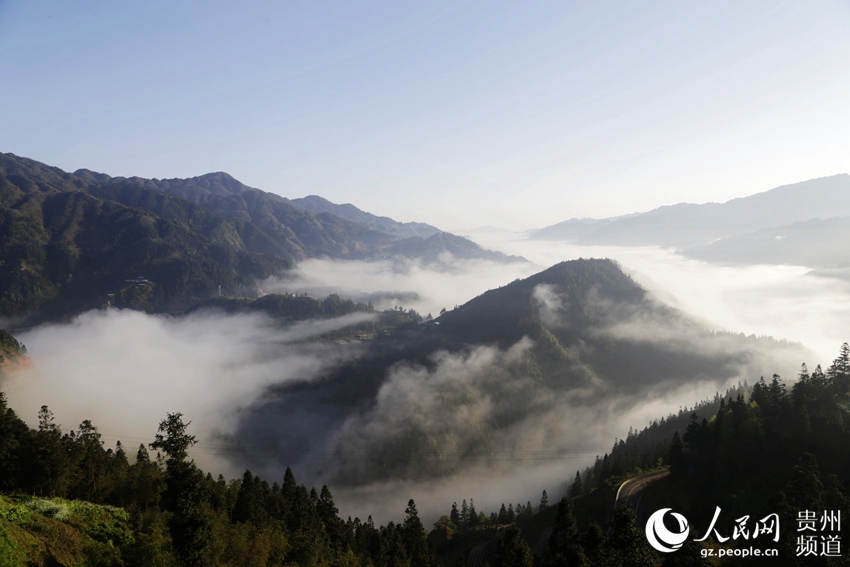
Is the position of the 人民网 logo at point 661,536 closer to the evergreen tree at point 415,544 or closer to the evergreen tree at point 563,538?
the evergreen tree at point 563,538

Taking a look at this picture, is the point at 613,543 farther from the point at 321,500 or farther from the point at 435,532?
the point at 435,532

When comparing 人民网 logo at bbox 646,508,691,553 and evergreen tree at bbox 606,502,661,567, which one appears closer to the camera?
evergreen tree at bbox 606,502,661,567

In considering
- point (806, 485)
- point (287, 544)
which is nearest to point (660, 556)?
point (806, 485)

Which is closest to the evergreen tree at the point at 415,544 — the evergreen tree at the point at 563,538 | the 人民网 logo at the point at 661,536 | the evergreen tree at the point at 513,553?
the evergreen tree at the point at 513,553

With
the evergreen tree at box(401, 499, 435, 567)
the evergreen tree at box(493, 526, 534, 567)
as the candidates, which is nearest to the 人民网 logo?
the evergreen tree at box(493, 526, 534, 567)

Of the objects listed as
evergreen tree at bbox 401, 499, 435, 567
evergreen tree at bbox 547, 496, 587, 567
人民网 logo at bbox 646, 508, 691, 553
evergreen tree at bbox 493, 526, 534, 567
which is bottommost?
evergreen tree at bbox 401, 499, 435, 567

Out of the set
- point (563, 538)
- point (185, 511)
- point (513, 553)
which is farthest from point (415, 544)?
point (185, 511)

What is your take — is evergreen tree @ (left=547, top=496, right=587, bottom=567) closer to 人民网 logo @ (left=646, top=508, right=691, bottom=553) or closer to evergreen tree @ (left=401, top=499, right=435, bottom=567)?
人民网 logo @ (left=646, top=508, right=691, bottom=553)

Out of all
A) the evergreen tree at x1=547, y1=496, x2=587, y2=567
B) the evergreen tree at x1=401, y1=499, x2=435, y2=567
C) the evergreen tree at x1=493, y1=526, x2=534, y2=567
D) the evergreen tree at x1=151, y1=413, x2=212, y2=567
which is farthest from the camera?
the evergreen tree at x1=401, y1=499, x2=435, y2=567

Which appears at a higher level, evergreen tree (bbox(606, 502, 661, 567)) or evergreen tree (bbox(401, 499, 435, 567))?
evergreen tree (bbox(606, 502, 661, 567))

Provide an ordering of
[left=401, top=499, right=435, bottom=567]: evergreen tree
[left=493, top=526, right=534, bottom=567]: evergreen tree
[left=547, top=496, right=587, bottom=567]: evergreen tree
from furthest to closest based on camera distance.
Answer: [left=401, top=499, right=435, bottom=567]: evergreen tree
[left=493, top=526, right=534, bottom=567]: evergreen tree
[left=547, top=496, right=587, bottom=567]: evergreen tree

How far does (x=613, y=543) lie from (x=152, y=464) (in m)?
93.6

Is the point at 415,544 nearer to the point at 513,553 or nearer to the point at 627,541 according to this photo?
the point at 513,553

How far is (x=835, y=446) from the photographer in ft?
334
